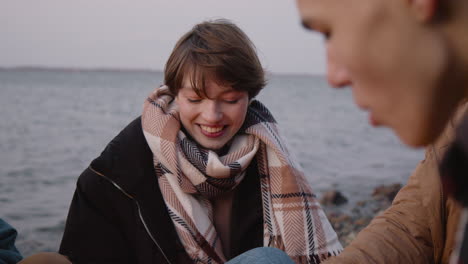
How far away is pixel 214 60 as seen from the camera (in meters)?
2.60

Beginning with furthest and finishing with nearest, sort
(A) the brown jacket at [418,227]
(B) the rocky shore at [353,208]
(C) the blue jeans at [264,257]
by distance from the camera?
(B) the rocky shore at [353,208]
(C) the blue jeans at [264,257]
(A) the brown jacket at [418,227]

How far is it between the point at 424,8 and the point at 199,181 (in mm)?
2002

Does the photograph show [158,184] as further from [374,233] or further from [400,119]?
[400,119]

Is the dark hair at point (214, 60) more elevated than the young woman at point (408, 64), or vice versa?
the young woman at point (408, 64)

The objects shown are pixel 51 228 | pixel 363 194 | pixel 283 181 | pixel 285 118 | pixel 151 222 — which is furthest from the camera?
pixel 285 118

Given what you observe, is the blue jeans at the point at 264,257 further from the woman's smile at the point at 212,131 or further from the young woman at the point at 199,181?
the woman's smile at the point at 212,131

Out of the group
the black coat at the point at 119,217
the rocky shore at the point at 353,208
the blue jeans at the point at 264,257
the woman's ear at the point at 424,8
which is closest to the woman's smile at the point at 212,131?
the black coat at the point at 119,217

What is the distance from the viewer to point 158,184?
2.70 metres

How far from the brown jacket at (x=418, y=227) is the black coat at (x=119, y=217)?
119cm

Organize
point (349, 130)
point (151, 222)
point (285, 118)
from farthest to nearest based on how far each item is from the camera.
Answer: point (285, 118), point (349, 130), point (151, 222)

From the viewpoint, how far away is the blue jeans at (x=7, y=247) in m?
2.46

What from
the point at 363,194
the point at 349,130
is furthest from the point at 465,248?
the point at 349,130

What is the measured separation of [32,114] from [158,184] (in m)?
18.8

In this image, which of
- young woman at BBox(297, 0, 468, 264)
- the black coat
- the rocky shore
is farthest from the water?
young woman at BBox(297, 0, 468, 264)
